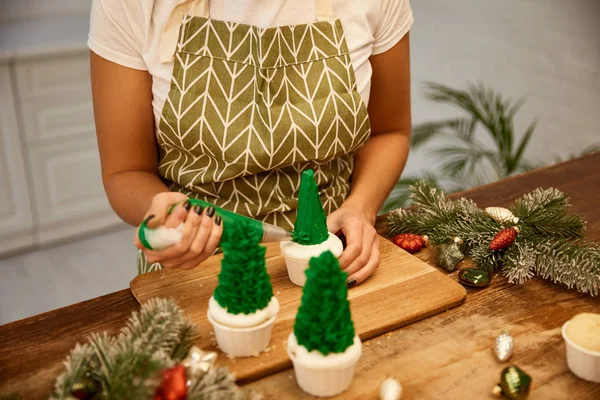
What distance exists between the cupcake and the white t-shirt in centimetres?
66

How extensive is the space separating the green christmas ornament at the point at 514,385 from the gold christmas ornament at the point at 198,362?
35 cm

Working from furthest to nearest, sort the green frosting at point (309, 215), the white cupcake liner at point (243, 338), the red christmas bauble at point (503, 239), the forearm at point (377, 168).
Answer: the forearm at point (377, 168) → the red christmas bauble at point (503, 239) → the green frosting at point (309, 215) → the white cupcake liner at point (243, 338)

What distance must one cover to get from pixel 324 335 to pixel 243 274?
131 millimetres

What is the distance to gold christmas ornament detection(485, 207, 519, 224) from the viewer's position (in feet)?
3.89

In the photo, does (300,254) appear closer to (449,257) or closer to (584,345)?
(449,257)

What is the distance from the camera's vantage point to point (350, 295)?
1.02 m

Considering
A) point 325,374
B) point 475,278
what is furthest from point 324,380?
point 475,278

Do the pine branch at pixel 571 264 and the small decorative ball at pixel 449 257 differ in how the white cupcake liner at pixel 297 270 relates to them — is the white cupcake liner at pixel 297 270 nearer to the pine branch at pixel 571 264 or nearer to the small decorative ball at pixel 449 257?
the small decorative ball at pixel 449 257

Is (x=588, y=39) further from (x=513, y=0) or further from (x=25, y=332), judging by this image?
(x=25, y=332)

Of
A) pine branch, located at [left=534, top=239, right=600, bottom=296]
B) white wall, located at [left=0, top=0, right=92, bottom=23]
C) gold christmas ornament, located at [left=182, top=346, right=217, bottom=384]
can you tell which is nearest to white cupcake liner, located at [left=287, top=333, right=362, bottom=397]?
gold christmas ornament, located at [left=182, top=346, right=217, bottom=384]

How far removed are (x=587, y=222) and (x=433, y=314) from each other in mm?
475

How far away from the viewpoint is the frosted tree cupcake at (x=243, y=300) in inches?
32.3

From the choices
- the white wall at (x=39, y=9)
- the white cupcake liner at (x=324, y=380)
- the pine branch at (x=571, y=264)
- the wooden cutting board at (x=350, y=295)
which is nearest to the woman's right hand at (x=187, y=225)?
the wooden cutting board at (x=350, y=295)

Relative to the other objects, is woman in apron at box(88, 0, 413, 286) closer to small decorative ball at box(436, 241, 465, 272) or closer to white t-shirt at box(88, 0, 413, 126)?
white t-shirt at box(88, 0, 413, 126)
